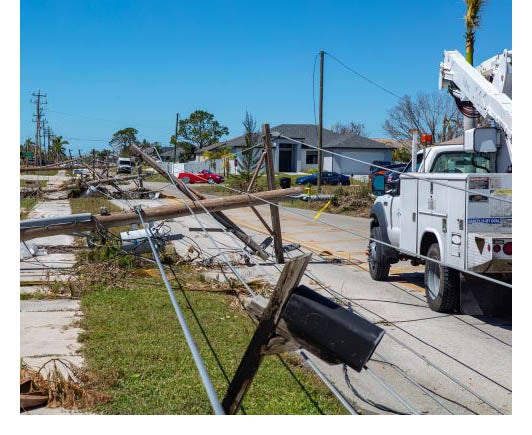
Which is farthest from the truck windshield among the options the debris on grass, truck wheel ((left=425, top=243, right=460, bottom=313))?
the debris on grass

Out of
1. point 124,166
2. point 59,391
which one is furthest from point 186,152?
point 59,391

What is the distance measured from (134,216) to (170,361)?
3.21 m

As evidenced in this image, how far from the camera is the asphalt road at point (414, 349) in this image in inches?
259

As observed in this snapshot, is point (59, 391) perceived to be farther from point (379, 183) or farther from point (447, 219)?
point (379, 183)

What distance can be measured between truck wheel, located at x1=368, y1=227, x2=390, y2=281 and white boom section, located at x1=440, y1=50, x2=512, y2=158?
2.78 meters

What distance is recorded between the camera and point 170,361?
288 inches

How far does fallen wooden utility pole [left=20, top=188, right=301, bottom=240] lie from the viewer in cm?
866

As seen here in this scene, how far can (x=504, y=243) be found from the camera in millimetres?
8305

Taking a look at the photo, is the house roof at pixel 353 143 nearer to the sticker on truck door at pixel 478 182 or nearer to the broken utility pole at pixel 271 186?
the broken utility pole at pixel 271 186

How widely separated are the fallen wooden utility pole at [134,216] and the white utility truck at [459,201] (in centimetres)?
199

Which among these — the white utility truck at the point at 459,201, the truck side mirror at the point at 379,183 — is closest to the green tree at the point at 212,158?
the white utility truck at the point at 459,201

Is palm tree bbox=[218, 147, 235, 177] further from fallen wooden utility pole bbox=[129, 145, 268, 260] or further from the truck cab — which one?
the truck cab
